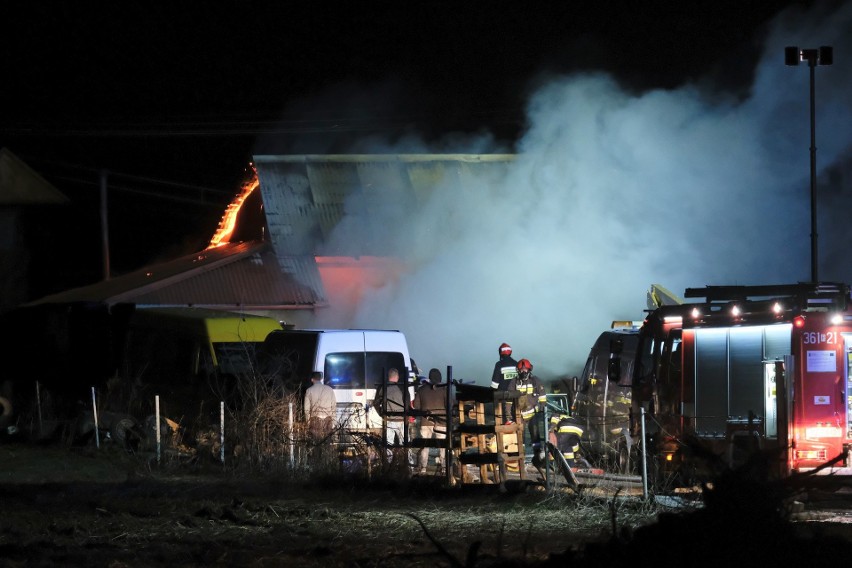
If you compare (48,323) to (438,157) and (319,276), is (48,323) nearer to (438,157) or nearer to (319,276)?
(319,276)

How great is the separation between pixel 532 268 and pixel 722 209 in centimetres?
466

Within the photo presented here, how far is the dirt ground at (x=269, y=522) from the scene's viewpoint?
827 centimetres

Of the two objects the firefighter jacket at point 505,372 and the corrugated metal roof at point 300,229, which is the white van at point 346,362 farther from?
the corrugated metal roof at point 300,229

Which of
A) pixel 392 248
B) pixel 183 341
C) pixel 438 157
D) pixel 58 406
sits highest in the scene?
pixel 438 157

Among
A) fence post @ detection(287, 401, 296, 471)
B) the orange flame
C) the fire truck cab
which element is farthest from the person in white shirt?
the orange flame

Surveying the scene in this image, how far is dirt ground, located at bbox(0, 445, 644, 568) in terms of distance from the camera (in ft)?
27.1

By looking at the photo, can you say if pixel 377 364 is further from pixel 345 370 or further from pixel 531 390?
pixel 531 390

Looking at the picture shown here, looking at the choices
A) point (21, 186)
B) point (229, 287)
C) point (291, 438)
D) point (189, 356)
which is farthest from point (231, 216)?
point (291, 438)

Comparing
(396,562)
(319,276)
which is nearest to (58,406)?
(319,276)

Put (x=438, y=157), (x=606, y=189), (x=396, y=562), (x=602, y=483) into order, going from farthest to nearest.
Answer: (x=438, y=157)
(x=606, y=189)
(x=602, y=483)
(x=396, y=562)

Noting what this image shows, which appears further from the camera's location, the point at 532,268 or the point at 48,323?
the point at 48,323

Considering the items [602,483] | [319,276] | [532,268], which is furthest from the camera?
[319,276]

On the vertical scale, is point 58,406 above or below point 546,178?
below

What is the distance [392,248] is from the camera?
87.6 ft
